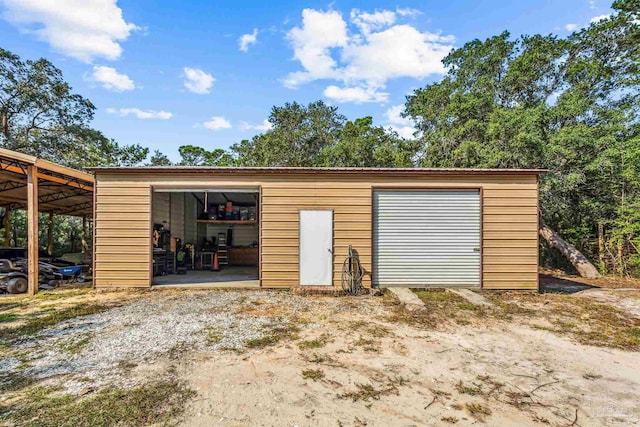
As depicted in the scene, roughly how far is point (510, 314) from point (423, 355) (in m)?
2.50

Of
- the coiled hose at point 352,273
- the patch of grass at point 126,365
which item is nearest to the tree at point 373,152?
the coiled hose at point 352,273

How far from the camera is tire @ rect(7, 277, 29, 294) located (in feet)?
20.4

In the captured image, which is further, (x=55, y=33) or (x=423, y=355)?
(x=55, y=33)

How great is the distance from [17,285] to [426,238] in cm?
869

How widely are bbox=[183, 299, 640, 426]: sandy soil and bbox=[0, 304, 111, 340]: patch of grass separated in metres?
2.67

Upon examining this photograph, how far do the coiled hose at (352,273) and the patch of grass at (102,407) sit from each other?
4.20 metres

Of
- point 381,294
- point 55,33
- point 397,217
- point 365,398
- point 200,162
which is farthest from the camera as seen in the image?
point 200,162

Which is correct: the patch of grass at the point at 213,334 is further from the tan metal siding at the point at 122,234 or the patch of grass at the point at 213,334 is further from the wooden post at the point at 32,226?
the wooden post at the point at 32,226

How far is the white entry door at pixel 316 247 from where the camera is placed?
6539 millimetres

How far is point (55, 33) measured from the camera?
9273 millimetres

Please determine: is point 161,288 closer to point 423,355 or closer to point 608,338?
point 423,355

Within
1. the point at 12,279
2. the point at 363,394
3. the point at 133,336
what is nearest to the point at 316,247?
the point at 133,336

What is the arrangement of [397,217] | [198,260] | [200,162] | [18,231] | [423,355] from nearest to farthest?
[423,355] < [397,217] < [198,260] < [18,231] < [200,162]

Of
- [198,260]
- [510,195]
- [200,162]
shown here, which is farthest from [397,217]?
[200,162]
